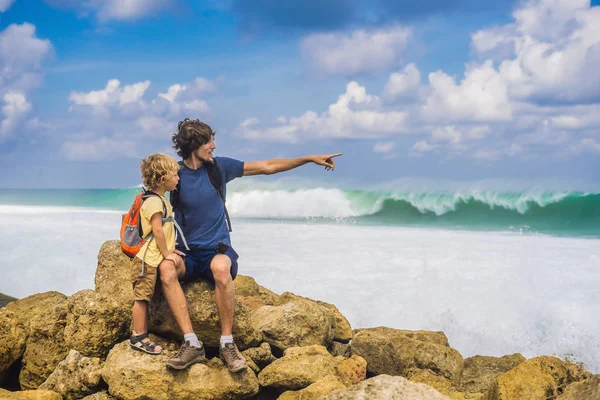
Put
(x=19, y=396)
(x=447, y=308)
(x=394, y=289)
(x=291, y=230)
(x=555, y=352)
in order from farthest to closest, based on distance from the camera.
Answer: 1. (x=291, y=230)
2. (x=394, y=289)
3. (x=447, y=308)
4. (x=555, y=352)
5. (x=19, y=396)

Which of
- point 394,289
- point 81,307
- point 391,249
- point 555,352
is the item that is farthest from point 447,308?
point 81,307

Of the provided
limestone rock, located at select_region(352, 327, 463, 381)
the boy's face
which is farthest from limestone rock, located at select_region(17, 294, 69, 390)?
limestone rock, located at select_region(352, 327, 463, 381)

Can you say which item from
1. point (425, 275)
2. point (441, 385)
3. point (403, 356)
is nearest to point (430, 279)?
point (425, 275)

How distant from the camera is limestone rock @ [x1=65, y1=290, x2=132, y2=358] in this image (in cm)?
517

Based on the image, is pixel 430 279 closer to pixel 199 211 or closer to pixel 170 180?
pixel 199 211

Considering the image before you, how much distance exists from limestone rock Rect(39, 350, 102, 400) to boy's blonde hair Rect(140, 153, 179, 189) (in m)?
1.45

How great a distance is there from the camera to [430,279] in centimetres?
1248

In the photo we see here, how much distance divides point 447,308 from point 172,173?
720 cm

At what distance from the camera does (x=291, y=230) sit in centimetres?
2173

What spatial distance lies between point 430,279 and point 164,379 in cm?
854

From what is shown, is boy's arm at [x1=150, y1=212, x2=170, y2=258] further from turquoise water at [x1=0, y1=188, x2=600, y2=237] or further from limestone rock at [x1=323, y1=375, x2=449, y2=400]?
turquoise water at [x1=0, y1=188, x2=600, y2=237]

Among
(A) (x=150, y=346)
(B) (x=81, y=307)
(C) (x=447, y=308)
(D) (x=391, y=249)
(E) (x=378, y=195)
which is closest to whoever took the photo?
(A) (x=150, y=346)

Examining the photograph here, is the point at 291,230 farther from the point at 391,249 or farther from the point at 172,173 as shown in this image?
the point at 172,173

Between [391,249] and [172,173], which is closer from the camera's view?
[172,173]
